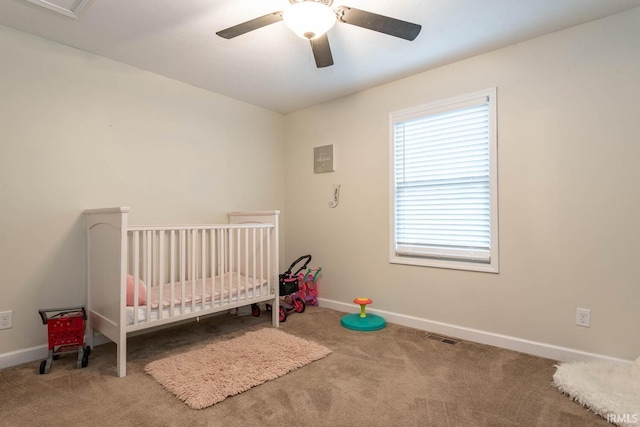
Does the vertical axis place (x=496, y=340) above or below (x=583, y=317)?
below

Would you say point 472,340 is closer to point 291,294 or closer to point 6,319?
point 291,294

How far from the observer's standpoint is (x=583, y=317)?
2.08 metres

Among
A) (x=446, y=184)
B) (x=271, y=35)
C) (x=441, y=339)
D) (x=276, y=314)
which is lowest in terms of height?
(x=441, y=339)

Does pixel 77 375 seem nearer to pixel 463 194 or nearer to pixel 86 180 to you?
pixel 86 180

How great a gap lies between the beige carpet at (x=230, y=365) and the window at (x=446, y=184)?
1.23 m

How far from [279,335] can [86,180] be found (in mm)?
1863

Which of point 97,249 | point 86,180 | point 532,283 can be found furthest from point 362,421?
point 86,180

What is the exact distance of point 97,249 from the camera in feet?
7.36

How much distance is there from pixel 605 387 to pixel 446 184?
1.56 meters

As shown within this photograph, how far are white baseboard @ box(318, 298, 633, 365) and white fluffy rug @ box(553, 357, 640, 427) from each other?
0.30 ft

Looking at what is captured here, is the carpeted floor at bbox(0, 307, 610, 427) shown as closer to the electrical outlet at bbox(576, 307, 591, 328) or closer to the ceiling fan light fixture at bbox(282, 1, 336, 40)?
the electrical outlet at bbox(576, 307, 591, 328)

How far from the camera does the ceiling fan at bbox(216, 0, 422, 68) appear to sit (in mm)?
1503

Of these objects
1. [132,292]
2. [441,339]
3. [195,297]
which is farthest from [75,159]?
[441,339]

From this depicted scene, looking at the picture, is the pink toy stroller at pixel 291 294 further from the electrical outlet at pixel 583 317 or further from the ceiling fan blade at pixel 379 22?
the ceiling fan blade at pixel 379 22
